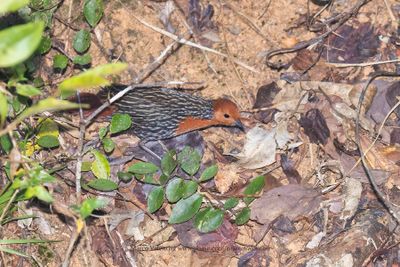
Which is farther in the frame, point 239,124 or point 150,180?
point 239,124

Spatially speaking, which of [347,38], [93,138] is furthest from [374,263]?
[93,138]

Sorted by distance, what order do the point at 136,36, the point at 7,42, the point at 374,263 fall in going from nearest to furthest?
the point at 7,42 < the point at 374,263 < the point at 136,36

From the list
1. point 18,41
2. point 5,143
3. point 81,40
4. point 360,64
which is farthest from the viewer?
point 360,64

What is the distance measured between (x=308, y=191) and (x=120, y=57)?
2.05 meters

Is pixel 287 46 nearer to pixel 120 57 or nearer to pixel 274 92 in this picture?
pixel 274 92

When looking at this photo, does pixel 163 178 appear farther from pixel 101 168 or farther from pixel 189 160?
pixel 101 168

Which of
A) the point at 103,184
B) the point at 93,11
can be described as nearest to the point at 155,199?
the point at 103,184

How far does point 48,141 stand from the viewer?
16.9 feet

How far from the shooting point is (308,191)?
562 centimetres

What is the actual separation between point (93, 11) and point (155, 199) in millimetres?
1689

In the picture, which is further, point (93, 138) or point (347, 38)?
point (347, 38)

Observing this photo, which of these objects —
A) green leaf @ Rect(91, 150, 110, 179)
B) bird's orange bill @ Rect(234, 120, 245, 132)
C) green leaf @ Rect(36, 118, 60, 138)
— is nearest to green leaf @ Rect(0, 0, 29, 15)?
green leaf @ Rect(91, 150, 110, 179)

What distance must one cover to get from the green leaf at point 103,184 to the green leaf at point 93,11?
1.40 meters

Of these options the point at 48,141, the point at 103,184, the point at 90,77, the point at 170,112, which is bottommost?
the point at 103,184
